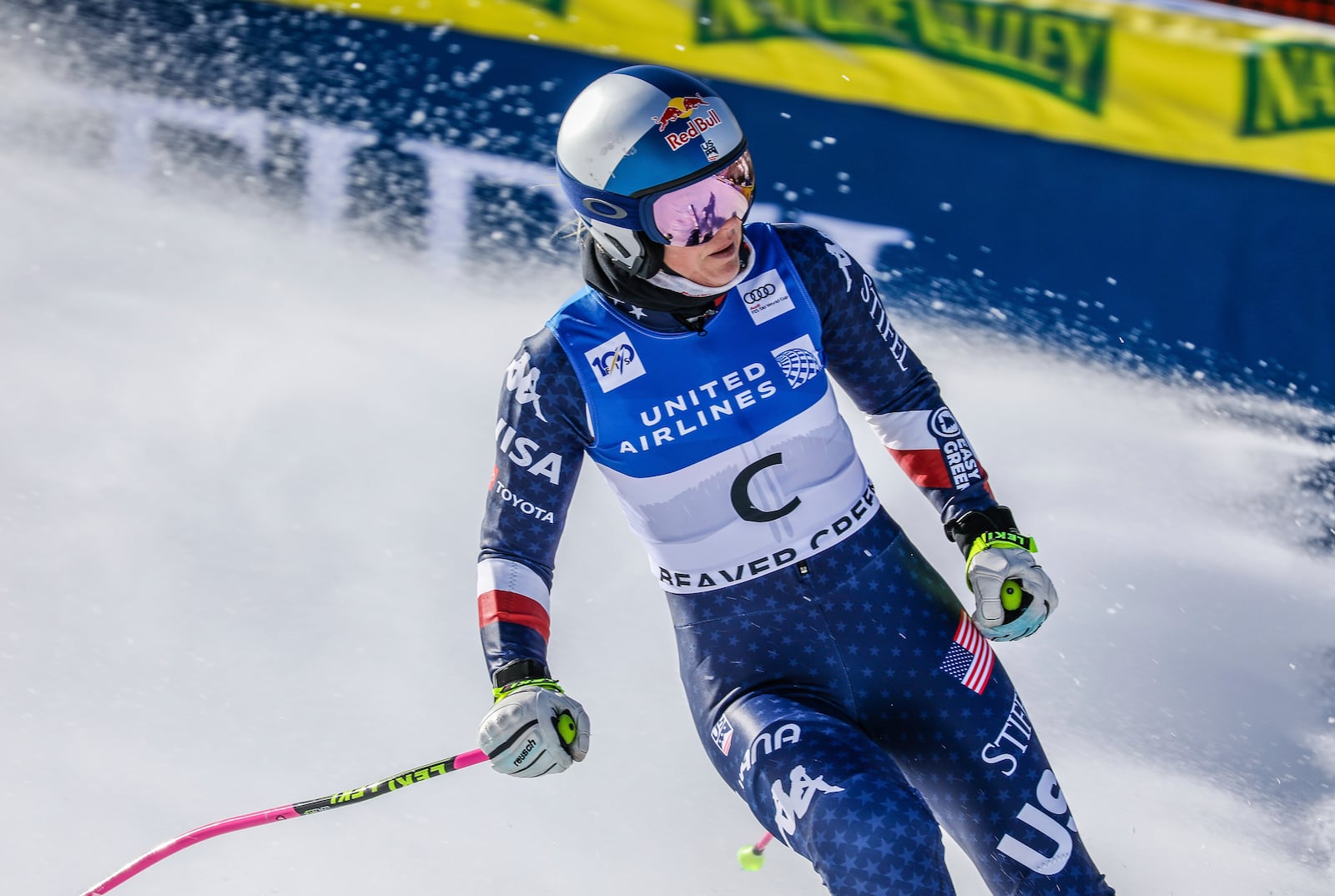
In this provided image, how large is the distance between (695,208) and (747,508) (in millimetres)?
582

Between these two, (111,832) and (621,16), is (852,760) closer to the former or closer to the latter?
(111,832)

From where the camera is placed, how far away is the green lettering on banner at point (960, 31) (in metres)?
5.31

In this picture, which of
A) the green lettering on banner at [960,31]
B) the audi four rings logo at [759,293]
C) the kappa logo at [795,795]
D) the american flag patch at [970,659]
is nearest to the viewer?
the kappa logo at [795,795]

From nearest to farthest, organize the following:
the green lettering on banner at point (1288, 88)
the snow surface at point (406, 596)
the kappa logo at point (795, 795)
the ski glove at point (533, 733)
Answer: the kappa logo at point (795, 795) < the ski glove at point (533, 733) < the snow surface at point (406, 596) < the green lettering on banner at point (1288, 88)

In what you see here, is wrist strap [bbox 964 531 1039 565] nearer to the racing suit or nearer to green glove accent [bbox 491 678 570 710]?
the racing suit

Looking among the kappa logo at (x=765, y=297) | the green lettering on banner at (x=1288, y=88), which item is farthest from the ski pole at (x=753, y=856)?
the green lettering on banner at (x=1288, y=88)

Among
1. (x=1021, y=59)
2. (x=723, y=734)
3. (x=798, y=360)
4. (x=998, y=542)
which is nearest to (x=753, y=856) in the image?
(x=723, y=734)

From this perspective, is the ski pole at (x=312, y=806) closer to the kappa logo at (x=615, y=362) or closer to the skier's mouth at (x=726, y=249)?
the kappa logo at (x=615, y=362)

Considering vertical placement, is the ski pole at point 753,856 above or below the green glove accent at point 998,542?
below

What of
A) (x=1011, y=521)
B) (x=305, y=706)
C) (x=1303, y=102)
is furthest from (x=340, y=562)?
(x=1303, y=102)

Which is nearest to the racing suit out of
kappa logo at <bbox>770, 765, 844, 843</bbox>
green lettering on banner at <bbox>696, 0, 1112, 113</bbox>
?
kappa logo at <bbox>770, 765, 844, 843</bbox>

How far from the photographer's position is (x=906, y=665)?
2.66m

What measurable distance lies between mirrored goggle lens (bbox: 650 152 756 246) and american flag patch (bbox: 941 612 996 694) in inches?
35.6

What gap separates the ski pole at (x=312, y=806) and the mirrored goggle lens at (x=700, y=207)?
0.99 m
